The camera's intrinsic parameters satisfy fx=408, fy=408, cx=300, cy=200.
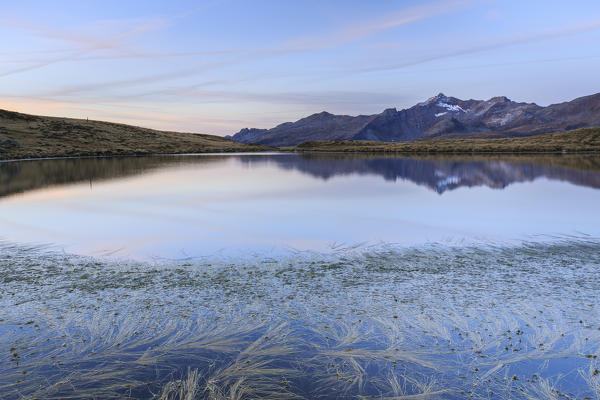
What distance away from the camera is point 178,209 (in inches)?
1258

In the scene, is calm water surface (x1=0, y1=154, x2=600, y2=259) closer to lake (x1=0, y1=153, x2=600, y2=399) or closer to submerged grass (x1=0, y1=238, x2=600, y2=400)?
lake (x1=0, y1=153, x2=600, y2=399)

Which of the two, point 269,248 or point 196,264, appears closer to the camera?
point 196,264

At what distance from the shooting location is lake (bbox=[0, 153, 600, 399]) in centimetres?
827

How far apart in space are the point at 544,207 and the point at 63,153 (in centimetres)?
13186

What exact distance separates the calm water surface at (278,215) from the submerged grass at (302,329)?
427cm

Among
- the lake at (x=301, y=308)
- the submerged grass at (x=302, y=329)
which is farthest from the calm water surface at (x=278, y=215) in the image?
the submerged grass at (x=302, y=329)

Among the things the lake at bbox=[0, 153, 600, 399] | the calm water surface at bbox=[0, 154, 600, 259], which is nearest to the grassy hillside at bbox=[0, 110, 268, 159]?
the calm water surface at bbox=[0, 154, 600, 259]

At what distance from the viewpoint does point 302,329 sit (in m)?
10.4

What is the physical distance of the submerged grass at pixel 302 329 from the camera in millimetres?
8117

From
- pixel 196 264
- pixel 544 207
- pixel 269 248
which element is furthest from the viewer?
pixel 544 207

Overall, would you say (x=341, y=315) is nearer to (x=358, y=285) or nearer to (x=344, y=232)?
(x=358, y=285)

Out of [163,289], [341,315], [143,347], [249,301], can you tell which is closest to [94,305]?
[163,289]

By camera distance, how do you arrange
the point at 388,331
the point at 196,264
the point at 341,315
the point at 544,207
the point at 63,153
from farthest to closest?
1. the point at 63,153
2. the point at 544,207
3. the point at 196,264
4. the point at 341,315
5. the point at 388,331

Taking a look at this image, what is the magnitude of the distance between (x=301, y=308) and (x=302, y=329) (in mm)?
1363
